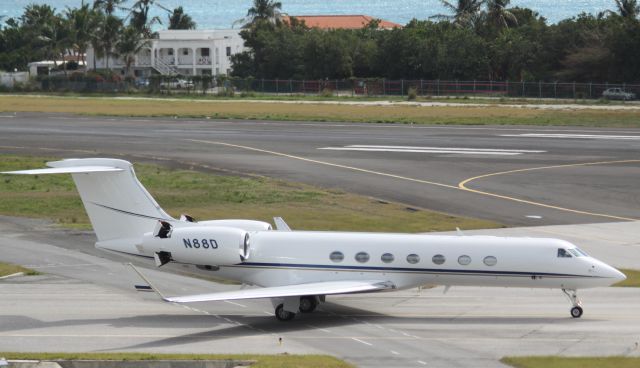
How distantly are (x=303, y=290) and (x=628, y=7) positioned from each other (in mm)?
116921

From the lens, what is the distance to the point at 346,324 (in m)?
28.3

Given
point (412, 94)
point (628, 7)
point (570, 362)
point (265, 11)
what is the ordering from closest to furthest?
point (570, 362)
point (412, 94)
point (628, 7)
point (265, 11)

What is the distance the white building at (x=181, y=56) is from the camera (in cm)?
15238

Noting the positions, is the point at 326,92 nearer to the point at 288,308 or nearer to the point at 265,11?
the point at 265,11

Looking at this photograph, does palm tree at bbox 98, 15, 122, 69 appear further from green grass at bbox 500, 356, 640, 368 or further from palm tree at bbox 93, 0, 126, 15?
green grass at bbox 500, 356, 640, 368

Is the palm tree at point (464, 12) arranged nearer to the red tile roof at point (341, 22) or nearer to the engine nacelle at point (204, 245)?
the red tile roof at point (341, 22)

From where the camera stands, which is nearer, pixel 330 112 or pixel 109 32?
pixel 330 112

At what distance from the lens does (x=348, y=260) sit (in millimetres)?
28875

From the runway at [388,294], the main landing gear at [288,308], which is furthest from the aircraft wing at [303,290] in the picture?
the runway at [388,294]

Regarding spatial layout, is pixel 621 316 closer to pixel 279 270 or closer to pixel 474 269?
pixel 474 269

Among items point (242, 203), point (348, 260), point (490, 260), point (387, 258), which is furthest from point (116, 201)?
point (242, 203)

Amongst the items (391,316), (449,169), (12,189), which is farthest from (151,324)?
(449,169)

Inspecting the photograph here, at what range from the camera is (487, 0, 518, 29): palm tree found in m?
141

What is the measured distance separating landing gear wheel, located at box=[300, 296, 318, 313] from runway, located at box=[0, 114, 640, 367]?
550 millimetres
